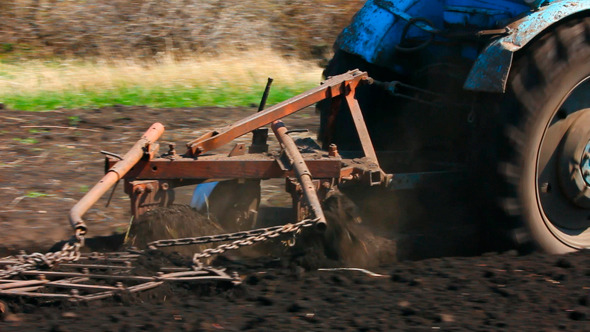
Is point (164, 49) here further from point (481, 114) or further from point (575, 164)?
point (575, 164)

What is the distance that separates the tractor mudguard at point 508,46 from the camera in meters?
4.27

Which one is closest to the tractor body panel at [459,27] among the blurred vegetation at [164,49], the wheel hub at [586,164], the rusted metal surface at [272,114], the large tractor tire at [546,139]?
the large tractor tire at [546,139]

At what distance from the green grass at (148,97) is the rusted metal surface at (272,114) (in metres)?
3.94

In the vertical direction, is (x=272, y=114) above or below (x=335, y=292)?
above

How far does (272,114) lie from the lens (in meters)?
4.63

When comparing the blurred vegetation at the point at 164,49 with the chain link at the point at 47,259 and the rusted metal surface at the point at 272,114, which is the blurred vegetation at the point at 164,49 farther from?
the chain link at the point at 47,259

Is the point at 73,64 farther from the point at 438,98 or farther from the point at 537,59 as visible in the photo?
the point at 537,59

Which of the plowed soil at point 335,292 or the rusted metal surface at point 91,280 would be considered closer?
the plowed soil at point 335,292

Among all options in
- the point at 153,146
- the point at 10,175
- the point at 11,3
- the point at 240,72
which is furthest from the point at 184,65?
the point at 153,146

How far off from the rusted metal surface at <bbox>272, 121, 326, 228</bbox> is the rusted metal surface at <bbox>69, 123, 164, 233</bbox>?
0.73m

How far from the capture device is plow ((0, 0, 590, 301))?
395 centimetres

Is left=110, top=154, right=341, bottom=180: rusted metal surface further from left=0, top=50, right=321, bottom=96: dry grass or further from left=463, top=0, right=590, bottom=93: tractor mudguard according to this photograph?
left=0, top=50, right=321, bottom=96: dry grass

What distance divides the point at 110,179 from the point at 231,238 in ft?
2.24

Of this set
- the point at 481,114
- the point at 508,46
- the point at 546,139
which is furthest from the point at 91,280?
the point at 546,139
